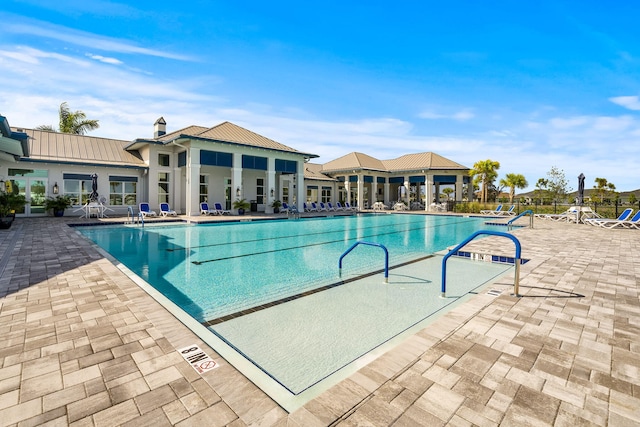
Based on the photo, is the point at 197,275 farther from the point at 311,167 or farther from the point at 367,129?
the point at 311,167

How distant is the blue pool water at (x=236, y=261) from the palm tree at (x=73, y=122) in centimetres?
1914

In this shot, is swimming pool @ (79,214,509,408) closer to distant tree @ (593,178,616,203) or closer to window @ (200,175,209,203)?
window @ (200,175,209,203)

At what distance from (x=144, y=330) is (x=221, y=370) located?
1.24 meters

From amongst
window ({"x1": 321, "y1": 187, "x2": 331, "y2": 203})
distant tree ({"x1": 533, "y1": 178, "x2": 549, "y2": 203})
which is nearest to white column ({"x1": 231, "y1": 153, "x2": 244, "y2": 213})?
window ({"x1": 321, "y1": 187, "x2": 331, "y2": 203})

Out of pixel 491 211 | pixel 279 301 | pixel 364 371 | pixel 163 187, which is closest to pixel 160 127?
pixel 163 187

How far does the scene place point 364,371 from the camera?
2.38 metres

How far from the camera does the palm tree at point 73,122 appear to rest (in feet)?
85.8

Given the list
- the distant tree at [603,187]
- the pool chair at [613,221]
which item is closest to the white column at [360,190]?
the pool chair at [613,221]

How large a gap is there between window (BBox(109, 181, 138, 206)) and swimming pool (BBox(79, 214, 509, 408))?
10.6 metres

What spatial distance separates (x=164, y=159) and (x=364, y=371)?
2086 centimetres

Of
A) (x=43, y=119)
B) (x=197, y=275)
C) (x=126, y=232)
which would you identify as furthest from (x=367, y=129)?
(x=43, y=119)

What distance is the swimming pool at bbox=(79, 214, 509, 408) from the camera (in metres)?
3.31

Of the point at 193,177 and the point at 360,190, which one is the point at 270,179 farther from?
the point at 360,190

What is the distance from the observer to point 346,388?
2.17m
